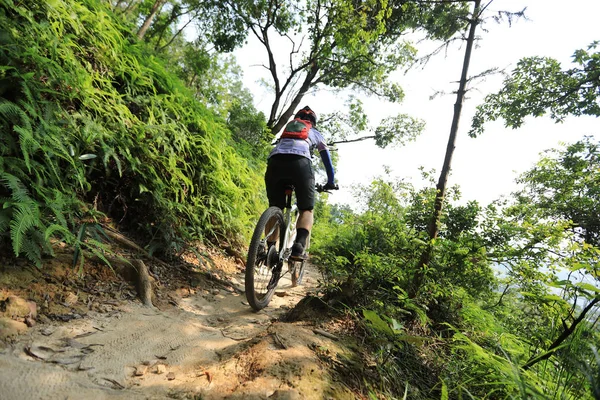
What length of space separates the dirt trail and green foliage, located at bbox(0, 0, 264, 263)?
0.58 metres

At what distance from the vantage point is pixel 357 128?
547 inches

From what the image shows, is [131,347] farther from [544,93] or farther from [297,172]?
[544,93]

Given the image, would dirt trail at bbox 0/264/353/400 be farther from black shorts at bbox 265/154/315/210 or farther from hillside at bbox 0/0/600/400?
black shorts at bbox 265/154/315/210

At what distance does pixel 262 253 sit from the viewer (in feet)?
8.24

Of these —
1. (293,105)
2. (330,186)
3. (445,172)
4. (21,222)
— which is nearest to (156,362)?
(21,222)

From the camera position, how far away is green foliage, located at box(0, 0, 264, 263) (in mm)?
1770

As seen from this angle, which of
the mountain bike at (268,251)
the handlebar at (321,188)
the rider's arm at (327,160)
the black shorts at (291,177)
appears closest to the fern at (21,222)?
the mountain bike at (268,251)

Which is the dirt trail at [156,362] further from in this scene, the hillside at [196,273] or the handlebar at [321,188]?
the handlebar at [321,188]

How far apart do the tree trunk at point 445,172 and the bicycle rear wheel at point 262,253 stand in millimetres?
1403

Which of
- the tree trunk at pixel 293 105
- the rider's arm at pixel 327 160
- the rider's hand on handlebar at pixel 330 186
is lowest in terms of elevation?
the rider's hand on handlebar at pixel 330 186

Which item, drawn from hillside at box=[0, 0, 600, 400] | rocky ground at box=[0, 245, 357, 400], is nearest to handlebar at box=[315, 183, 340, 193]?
hillside at box=[0, 0, 600, 400]

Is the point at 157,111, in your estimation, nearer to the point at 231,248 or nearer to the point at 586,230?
the point at 231,248

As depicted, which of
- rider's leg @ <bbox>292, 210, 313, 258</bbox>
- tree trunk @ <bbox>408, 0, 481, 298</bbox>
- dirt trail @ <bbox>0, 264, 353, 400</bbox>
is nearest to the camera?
dirt trail @ <bbox>0, 264, 353, 400</bbox>

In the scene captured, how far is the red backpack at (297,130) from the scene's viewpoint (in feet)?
9.20
